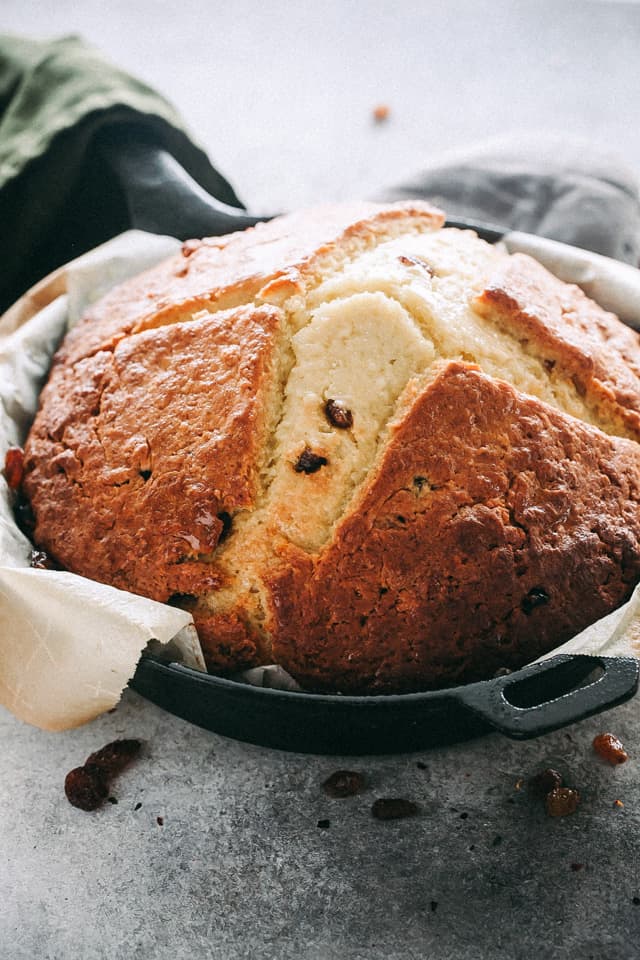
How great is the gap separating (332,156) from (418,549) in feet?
9.30

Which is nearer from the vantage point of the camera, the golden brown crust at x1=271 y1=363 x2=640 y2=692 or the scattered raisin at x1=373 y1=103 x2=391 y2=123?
the golden brown crust at x1=271 y1=363 x2=640 y2=692

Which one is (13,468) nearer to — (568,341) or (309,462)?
(309,462)

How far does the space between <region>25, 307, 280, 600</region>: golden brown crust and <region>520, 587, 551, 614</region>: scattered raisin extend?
0.51 meters

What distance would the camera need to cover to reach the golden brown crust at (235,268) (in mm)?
1892

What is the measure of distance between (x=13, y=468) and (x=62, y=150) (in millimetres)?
1003

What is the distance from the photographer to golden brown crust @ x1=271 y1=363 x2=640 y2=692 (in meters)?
1.64

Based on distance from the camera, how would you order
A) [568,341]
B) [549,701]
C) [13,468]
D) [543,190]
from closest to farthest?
[549,701] < [568,341] < [13,468] < [543,190]

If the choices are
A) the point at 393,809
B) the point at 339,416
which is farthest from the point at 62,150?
the point at 393,809

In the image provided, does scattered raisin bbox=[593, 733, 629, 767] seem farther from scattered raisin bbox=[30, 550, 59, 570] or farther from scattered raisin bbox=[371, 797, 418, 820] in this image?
scattered raisin bbox=[30, 550, 59, 570]

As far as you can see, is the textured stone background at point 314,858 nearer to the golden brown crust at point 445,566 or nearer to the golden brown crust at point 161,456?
the golden brown crust at point 445,566

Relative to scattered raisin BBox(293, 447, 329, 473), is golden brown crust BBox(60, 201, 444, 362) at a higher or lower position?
higher

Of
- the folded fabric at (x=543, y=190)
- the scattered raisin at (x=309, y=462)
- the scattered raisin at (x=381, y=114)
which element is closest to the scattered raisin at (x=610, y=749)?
the scattered raisin at (x=309, y=462)

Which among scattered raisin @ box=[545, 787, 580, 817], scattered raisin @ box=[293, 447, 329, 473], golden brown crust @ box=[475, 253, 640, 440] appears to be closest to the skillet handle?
scattered raisin @ box=[545, 787, 580, 817]

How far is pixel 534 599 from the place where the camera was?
1.66 meters
